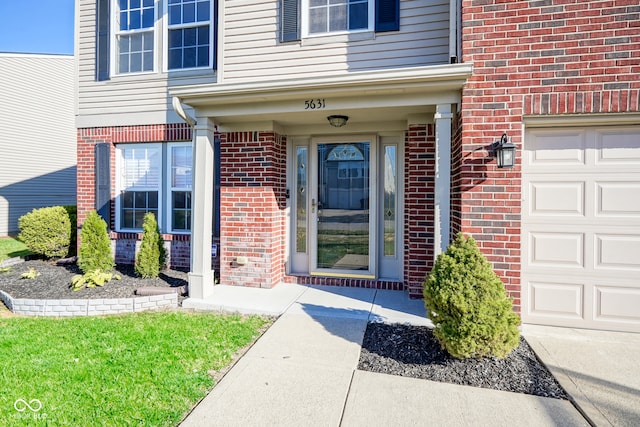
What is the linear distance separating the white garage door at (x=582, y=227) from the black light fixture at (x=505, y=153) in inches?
17.2

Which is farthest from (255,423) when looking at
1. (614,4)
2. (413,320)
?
(614,4)

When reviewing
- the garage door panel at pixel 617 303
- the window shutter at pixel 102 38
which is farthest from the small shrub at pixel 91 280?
the garage door panel at pixel 617 303

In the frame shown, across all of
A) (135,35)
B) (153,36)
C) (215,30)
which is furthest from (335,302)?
(135,35)

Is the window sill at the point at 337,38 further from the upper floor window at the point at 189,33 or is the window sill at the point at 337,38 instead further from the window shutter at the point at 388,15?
the upper floor window at the point at 189,33

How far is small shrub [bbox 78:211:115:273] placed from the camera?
5707 mm

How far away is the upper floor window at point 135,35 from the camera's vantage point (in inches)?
255

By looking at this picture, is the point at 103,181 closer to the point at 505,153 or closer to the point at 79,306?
the point at 79,306

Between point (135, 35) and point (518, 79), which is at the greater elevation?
point (135, 35)

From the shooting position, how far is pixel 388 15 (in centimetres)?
497

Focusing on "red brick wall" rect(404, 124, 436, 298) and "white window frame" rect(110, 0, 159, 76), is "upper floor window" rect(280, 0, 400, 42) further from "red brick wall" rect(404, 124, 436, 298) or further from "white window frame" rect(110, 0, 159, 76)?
"white window frame" rect(110, 0, 159, 76)

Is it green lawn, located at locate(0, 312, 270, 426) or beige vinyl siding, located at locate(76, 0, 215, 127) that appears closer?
green lawn, located at locate(0, 312, 270, 426)

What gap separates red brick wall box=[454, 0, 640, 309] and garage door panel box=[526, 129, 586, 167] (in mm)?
248

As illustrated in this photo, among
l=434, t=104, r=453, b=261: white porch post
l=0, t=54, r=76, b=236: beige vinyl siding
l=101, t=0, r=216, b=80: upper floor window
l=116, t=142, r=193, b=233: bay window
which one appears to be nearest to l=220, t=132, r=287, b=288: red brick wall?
l=116, t=142, r=193, b=233: bay window

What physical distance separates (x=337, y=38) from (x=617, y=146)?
3.63 meters
